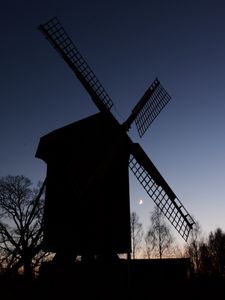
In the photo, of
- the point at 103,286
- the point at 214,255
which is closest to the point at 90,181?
the point at 103,286

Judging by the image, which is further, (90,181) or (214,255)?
(214,255)

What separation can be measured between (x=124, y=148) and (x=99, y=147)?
111 centimetres

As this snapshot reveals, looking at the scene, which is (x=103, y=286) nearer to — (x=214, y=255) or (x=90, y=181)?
(x=90, y=181)

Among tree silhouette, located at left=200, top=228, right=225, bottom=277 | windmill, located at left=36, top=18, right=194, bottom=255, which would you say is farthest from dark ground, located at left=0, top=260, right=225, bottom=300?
tree silhouette, located at left=200, top=228, right=225, bottom=277

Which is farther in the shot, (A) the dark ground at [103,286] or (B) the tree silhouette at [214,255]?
(B) the tree silhouette at [214,255]

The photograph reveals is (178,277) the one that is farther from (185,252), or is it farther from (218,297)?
(185,252)

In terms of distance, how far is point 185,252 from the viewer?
46.0 metres

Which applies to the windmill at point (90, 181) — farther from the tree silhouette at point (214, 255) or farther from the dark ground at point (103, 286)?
the tree silhouette at point (214, 255)

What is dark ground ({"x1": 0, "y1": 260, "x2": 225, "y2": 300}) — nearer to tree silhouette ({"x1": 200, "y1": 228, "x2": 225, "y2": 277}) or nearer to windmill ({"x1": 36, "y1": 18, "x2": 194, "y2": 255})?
windmill ({"x1": 36, "y1": 18, "x2": 194, "y2": 255})

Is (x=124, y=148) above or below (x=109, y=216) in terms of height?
above

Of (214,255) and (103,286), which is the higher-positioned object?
(214,255)

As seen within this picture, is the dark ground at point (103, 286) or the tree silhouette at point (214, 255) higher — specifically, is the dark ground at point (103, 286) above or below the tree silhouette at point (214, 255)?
below

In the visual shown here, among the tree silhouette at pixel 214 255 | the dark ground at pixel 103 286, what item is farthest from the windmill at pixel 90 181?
the tree silhouette at pixel 214 255

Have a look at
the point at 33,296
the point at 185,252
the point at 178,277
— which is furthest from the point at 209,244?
the point at 33,296
